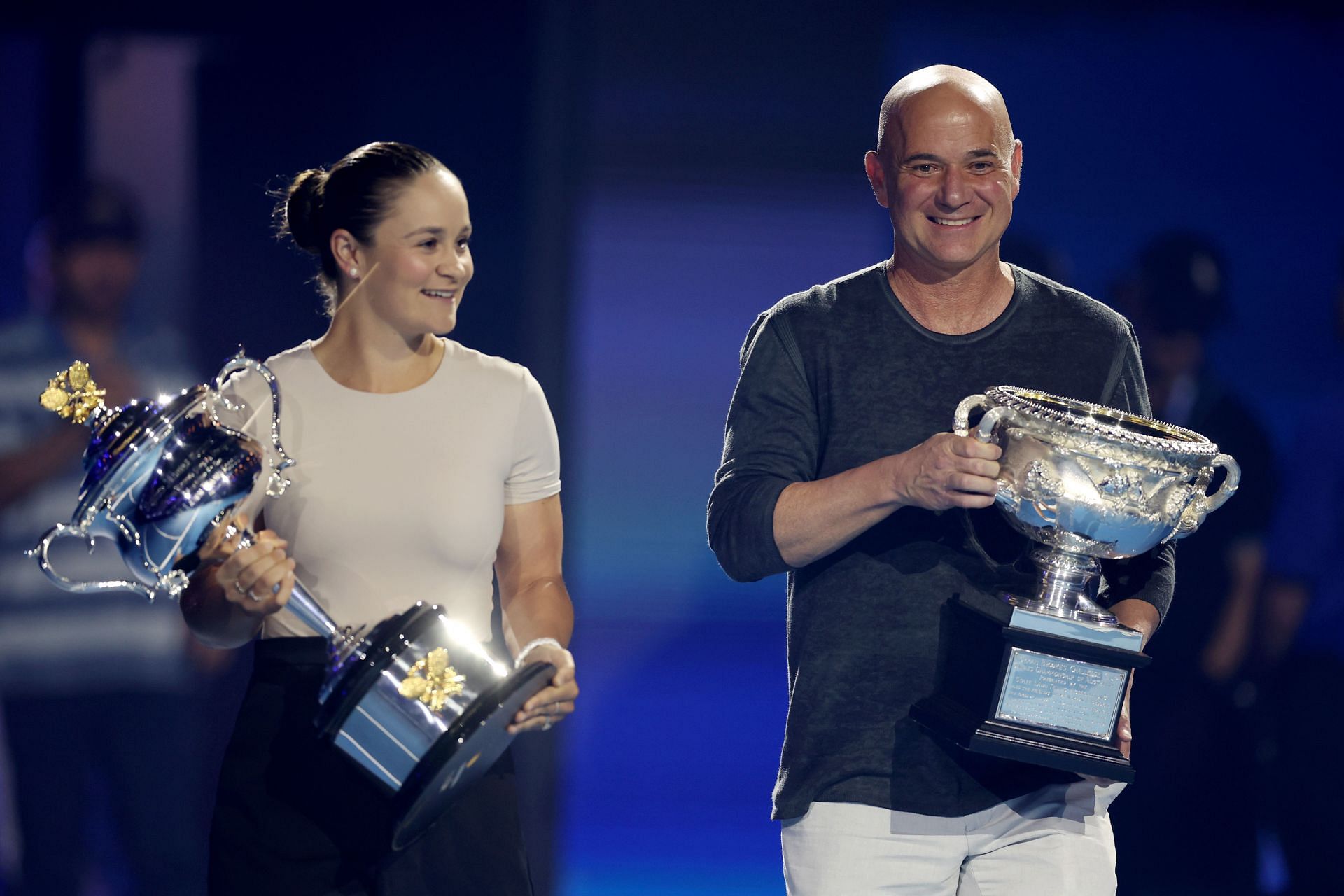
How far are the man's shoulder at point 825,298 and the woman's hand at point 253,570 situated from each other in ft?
2.56

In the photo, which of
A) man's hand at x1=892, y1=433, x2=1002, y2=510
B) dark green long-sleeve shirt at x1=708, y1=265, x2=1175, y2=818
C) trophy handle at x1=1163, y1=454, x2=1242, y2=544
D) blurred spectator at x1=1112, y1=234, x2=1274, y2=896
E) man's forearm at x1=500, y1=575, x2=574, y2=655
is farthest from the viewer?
blurred spectator at x1=1112, y1=234, x2=1274, y2=896

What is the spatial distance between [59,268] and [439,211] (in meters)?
1.80

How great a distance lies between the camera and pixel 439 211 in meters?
1.98

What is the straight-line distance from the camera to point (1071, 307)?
208 cm

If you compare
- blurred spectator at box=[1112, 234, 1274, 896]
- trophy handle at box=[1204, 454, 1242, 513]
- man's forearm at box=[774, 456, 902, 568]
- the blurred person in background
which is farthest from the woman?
blurred spectator at box=[1112, 234, 1274, 896]

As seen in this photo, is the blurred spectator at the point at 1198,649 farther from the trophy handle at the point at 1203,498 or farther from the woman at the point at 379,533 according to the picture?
the woman at the point at 379,533

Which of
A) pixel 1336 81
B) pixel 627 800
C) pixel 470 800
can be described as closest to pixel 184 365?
pixel 627 800

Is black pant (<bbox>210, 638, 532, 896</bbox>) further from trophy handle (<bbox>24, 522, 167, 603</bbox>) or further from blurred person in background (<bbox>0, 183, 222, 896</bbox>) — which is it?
blurred person in background (<bbox>0, 183, 222, 896</bbox>)

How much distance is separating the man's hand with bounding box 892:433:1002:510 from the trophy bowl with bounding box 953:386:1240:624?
0.03m

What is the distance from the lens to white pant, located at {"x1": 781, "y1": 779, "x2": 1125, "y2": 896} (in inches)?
74.5

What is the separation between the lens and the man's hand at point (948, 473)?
1.71m

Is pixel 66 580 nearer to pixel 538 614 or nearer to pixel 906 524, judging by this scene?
pixel 538 614

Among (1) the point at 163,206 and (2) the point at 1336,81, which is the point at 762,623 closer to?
(1) the point at 163,206

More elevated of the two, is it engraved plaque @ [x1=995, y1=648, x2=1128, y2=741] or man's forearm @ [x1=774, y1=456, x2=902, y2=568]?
man's forearm @ [x1=774, y1=456, x2=902, y2=568]
